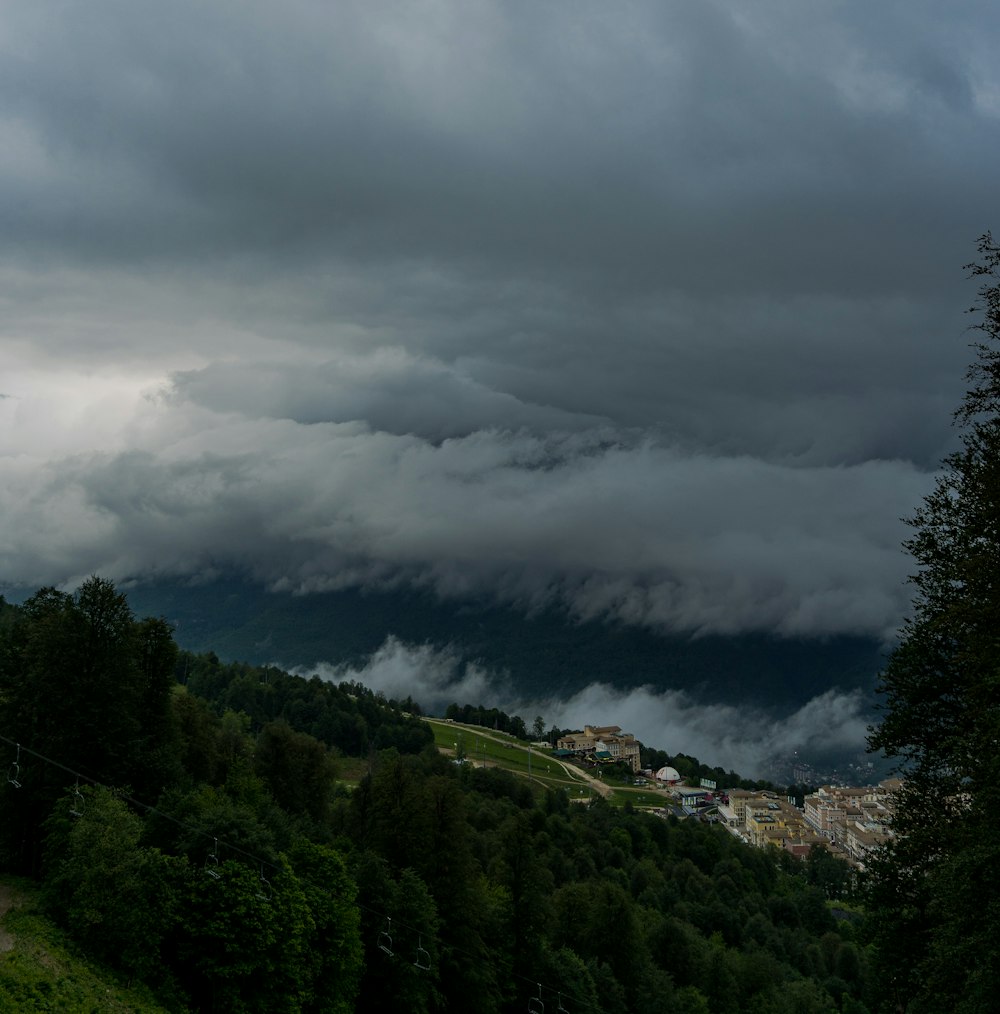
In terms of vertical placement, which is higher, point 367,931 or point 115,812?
point 115,812

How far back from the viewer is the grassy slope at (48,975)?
90.6 ft

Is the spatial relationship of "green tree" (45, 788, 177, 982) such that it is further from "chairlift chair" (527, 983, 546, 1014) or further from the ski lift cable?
"chairlift chair" (527, 983, 546, 1014)

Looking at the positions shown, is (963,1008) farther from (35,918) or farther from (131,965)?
(35,918)

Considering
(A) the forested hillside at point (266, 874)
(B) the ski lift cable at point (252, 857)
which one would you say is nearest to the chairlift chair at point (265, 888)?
(A) the forested hillside at point (266, 874)

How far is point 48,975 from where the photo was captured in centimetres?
2952

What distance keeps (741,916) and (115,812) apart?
4030 inches

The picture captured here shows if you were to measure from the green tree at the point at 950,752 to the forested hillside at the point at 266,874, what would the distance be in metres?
2.88

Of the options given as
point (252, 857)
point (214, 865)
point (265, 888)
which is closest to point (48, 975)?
point (214, 865)

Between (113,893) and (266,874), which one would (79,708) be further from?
(113,893)

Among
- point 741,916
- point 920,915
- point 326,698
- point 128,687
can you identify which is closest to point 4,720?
point 128,687

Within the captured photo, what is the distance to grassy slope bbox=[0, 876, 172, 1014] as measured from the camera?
2761cm

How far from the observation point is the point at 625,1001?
6438 centimetres

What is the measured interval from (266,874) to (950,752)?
29.2 meters

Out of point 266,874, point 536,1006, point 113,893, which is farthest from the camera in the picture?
point 536,1006
